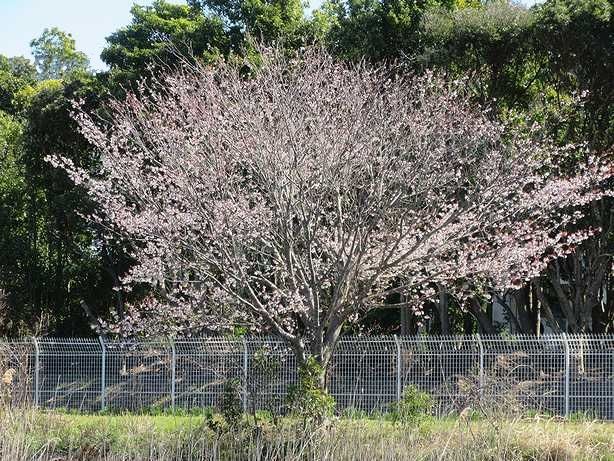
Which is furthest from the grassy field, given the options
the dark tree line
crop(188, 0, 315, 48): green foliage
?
crop(188, 0, 315, 48): green foliage

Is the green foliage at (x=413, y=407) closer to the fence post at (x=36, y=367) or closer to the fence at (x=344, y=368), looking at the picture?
the fence at (x=344, y=368)

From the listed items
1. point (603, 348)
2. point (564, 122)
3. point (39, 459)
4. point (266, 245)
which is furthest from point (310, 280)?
point (564, 122)

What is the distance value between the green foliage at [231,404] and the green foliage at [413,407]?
2.07 metres

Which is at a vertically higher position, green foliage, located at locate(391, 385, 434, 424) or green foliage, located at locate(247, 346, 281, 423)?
green foliage, located at locate(247, 346, 281, 423)

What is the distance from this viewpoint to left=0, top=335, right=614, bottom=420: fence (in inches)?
558

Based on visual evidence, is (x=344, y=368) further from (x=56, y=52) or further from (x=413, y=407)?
(x=56, y=52)

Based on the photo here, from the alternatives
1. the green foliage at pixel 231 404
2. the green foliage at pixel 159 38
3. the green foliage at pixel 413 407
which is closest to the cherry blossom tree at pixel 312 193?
the green foliage at pixel 231 404

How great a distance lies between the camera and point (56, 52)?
2136 inches

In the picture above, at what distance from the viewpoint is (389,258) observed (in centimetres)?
1118

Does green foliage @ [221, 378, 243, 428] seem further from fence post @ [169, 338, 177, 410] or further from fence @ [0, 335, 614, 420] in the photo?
fence post @ [169, 338, 177, 410]

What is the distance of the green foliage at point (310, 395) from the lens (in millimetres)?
10508

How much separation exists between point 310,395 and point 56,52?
159ft

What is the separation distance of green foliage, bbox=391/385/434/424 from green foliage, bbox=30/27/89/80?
46.1 metres

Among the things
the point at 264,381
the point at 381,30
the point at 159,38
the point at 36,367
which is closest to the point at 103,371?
the point at 36,367
